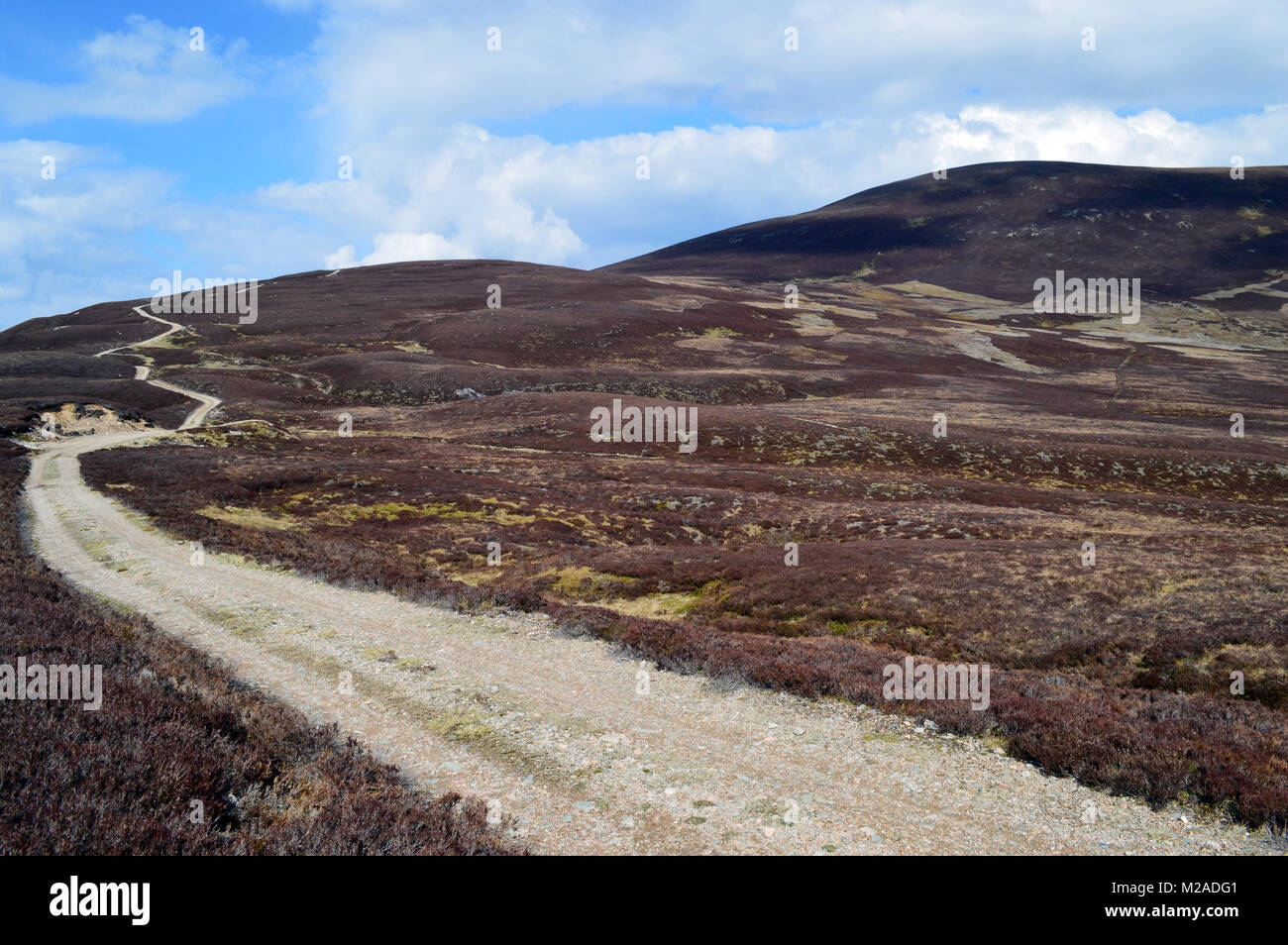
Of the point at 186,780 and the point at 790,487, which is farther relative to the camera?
the point at 790,487

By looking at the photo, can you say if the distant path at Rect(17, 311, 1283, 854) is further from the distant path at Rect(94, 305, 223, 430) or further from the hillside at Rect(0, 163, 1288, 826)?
the distant path at Rect(94, 305, 223, 430)

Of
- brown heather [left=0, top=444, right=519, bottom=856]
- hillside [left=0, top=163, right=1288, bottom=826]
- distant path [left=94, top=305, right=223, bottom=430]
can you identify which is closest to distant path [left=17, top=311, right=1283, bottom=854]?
hillside [left=0, top=163, right=1288, bottom=826]

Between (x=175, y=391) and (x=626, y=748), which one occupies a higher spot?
(x=175, y=391)

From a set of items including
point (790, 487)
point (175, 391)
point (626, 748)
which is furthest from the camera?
point (175, 391)

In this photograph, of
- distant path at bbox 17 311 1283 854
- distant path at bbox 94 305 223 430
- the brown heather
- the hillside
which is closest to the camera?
the brown heather

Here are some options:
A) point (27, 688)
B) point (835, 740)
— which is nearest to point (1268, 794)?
point (835, 740)

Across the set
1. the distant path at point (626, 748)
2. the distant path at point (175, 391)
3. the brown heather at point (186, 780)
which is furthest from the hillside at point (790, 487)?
the brown heather at point (186, 780)

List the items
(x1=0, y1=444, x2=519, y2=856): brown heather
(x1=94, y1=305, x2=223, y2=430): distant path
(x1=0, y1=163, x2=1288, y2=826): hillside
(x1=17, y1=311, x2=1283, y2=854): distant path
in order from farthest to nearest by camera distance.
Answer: (x1=94, y1=305, x2=223, y2=430): distant path, (x1=0, y1=163, x2=1288, y2=826): hillside, (x1=17, y1=311, x2=1283, y2=854): distant path, (x1=0, y1=444, x2=519, y2=856): brown heather

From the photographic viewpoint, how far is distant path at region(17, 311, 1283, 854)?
963 cm

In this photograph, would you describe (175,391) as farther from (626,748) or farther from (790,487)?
(626,748)

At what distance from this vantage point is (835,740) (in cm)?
1258

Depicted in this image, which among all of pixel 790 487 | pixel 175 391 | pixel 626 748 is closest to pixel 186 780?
pixel 626 748

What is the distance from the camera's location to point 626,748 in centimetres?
1211
